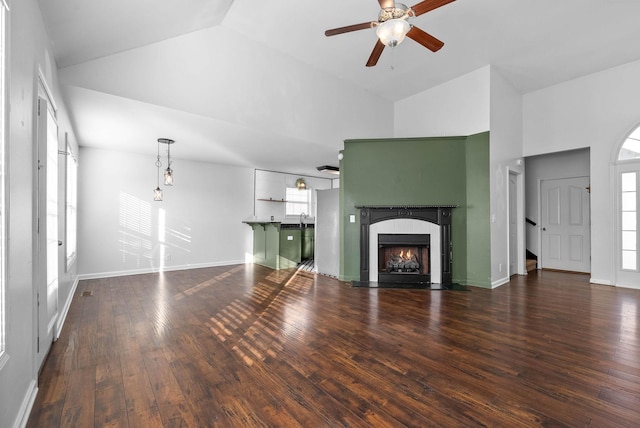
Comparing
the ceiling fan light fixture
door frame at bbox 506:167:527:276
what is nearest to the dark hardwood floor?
door frame at bbox 506:167:527:276

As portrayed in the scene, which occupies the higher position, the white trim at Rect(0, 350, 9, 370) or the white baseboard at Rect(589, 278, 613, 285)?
the white trim at Rect(0, 350, 9, 370)

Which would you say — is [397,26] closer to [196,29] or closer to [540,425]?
[196,29]

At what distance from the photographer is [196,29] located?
390 centimetres

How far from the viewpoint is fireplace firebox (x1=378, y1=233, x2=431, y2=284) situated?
5.16 metres

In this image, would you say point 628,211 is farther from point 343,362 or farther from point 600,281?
point 343,362

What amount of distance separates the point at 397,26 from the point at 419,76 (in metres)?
3.23

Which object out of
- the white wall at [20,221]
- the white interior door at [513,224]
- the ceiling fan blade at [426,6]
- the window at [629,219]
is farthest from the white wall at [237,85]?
the window at [629,219]

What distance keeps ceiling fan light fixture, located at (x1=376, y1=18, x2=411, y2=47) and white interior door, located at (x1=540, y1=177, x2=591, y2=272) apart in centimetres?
604

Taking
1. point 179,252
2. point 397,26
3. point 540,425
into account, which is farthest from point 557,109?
point 179,252

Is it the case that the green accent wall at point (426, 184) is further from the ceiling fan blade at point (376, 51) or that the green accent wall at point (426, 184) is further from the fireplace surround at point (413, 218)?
the ceiling fan blade at point (376, 51)

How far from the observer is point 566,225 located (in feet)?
21.3

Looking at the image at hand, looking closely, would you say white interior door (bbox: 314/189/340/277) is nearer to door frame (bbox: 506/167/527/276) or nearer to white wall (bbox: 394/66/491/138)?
white wall (bbox: 394/66/491/138)

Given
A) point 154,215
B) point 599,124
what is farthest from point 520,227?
point 154,215

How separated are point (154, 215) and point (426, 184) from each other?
17.8 feet
